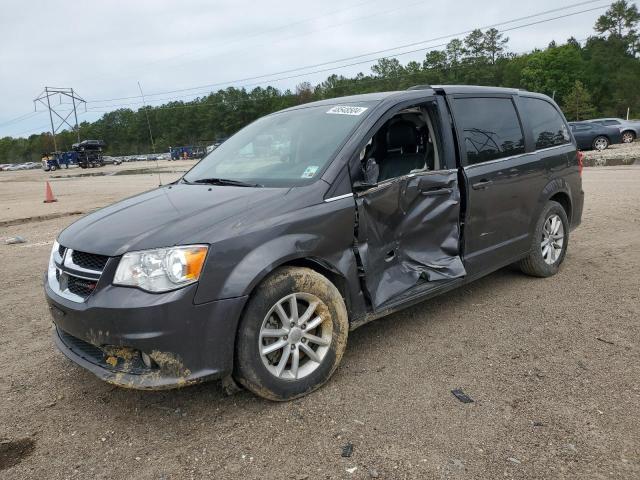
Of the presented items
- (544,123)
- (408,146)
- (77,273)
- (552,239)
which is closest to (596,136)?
(544,123)

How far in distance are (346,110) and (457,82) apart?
296ft

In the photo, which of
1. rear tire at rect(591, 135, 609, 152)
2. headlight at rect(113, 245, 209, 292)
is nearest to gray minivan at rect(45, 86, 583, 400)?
headlight at rect(113, 245, 209, 292)

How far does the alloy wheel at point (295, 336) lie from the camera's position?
9.78 ft

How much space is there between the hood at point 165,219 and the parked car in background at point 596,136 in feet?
79.4

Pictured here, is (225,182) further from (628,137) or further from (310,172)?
(628,137)

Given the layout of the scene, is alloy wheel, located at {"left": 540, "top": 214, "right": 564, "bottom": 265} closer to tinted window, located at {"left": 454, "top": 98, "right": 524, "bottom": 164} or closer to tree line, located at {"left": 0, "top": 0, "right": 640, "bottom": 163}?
tinted window, located at {"left": 454, "top": 98, "right": 524, "bottom": 164}

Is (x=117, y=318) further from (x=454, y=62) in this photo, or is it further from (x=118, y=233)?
(x=454, y=62)

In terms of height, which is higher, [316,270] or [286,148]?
[286,148]

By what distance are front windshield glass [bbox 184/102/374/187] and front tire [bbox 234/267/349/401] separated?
0.73 m

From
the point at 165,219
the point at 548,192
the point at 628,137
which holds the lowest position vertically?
the point at 628,137

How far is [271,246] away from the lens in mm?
2916

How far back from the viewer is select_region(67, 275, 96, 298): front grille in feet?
9.43

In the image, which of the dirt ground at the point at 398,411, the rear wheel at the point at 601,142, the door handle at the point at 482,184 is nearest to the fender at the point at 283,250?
the dirt ground at the point at 398,411

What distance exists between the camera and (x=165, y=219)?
3010 millimetres
